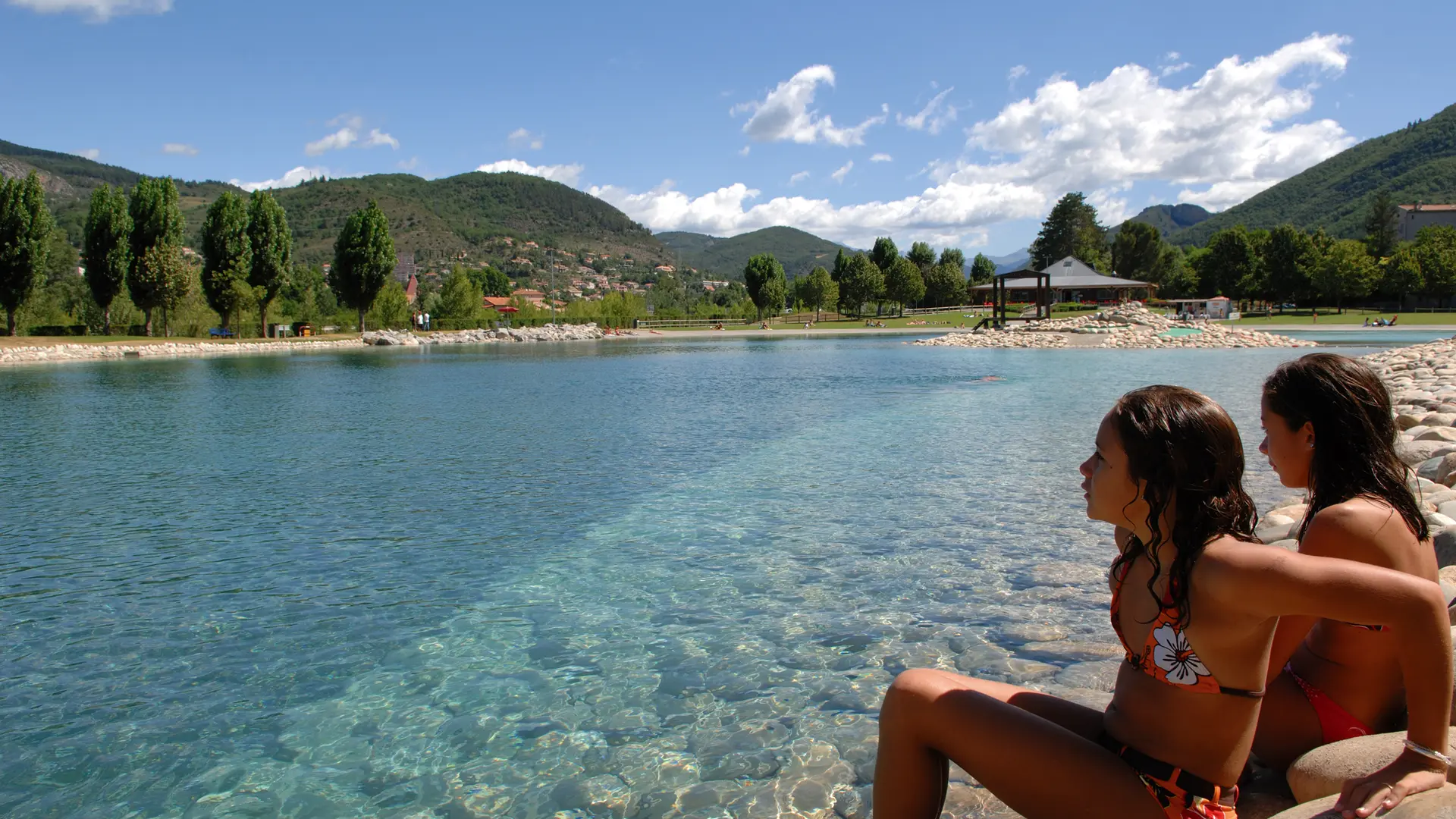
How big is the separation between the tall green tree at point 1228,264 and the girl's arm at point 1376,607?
9227cm

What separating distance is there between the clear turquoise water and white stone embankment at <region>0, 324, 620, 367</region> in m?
34.9

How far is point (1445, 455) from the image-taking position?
27.0 feet

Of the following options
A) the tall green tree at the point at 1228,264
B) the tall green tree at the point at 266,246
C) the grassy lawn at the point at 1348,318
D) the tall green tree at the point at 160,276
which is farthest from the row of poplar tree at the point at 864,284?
the tall green tree at the point at 160,276

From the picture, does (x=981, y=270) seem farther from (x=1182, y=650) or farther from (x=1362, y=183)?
(x=1182, y=650)

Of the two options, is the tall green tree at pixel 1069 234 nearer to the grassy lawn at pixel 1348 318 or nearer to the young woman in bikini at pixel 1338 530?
the grassy lawn at pixel 1348 318

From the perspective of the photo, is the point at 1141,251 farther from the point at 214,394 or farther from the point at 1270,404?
the point at 1270,404

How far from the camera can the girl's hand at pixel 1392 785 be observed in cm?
215

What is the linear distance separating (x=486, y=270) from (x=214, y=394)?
146 metres

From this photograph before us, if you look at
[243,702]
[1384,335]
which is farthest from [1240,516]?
[1384,335]

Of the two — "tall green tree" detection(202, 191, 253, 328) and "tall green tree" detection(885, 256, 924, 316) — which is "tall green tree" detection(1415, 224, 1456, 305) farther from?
"tall green tree" detection(202, 191, 253, 328)

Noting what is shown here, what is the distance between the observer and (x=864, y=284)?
103625 millimetres

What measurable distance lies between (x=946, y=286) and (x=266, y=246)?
262ft

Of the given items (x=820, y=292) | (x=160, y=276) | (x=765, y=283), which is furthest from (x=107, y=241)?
(x=820, y=292)

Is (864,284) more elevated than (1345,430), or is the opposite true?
Answer: (864,284)
